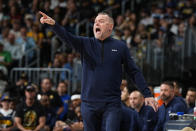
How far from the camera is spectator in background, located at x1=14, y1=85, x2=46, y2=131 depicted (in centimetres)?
1109

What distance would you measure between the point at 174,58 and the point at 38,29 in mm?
4874

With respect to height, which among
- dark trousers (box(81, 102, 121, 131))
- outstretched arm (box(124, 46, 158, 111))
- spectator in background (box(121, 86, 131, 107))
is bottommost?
spectator in background (box(121, 86, 131, 107))

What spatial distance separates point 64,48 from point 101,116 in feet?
32.5

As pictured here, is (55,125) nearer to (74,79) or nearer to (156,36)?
(74,79)

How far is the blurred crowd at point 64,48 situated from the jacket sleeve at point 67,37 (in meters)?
3.28

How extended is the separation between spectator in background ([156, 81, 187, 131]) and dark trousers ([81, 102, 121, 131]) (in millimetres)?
3318

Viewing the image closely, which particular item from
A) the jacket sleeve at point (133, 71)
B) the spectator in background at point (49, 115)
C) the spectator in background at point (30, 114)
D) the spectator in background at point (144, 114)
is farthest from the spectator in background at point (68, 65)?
the jacket sleeve at point (133, 71)

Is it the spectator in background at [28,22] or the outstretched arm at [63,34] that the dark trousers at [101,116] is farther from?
the spectator in background at [28,22]

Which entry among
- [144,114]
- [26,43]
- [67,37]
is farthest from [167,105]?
[26,43]

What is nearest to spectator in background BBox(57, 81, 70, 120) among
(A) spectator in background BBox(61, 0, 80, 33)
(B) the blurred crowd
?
(B) the blurred crowd

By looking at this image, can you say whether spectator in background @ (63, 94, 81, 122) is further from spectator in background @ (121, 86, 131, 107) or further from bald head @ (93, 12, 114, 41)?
bald head @ (93, 12, 114, 41)

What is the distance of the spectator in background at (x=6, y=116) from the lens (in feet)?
37.3

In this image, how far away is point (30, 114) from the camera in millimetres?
11156

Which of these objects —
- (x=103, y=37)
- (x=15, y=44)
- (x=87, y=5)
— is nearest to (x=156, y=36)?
(x=87, y=5)
